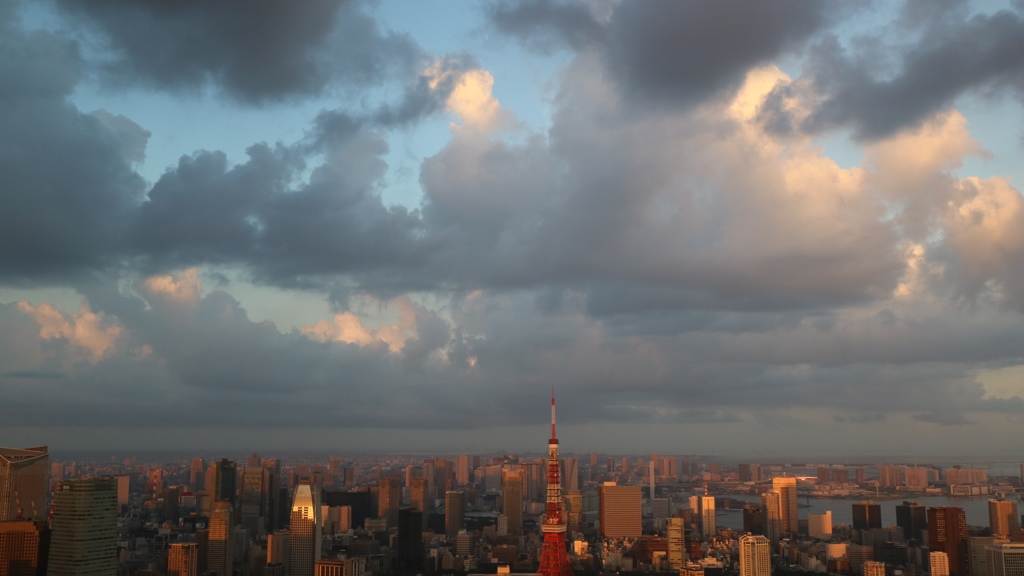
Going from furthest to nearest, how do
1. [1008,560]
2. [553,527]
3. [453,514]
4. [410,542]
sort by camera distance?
[453,514] < [410,542] < [1008,560] < [553,527]

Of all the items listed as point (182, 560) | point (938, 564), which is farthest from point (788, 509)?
point (182, 560)

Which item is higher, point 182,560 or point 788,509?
point 182,560

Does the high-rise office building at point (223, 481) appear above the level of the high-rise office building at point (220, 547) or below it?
above

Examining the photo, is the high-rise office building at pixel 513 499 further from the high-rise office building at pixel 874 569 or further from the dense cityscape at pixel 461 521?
the high-rise office building at pixel 874 569

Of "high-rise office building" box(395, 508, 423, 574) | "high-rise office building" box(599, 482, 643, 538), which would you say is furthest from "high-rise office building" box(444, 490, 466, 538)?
"high-rise office building" box(599, 482, 643, 538)

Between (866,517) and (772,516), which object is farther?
(772,516)

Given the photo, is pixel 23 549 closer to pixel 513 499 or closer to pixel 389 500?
pixel 389 500

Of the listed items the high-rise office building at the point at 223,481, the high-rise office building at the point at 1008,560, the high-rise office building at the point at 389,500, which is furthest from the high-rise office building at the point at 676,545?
the high-rise office building at the point at 223,481

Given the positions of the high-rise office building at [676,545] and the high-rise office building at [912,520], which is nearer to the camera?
the high-rise office building at [676,545]
